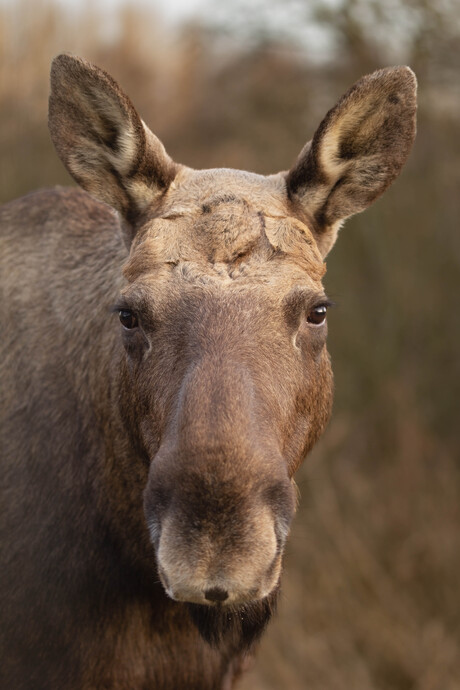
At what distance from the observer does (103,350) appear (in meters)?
5.53

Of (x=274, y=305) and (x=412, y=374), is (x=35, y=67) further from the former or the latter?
(x=274, y=305)

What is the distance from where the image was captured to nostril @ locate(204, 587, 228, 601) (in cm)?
387

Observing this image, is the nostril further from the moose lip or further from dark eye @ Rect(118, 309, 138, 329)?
dark eye @ Rect(118, 309, 138, 329)

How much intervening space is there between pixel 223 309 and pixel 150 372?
1.73 ft

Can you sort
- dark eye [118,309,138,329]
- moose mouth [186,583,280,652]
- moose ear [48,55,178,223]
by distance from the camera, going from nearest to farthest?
1. moose mouth [186,583,280,652]
2. dark eye [118,309,138,329]
3. moose ear [48,55,178,223]

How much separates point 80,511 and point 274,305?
1813mm

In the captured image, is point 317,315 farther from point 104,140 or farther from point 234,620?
point 104,140

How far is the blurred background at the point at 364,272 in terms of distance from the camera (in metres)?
13.4

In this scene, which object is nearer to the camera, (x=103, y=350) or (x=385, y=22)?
(x=103, y=350)

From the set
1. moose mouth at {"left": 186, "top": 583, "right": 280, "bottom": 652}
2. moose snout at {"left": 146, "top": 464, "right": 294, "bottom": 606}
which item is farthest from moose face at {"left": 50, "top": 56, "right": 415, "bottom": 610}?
moose mouth at {"left": 186, "top": 583, "right": 280, "bottom": 652}

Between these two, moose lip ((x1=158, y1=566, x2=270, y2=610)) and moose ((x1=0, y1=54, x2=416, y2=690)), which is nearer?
moose lip ((x1=158, y1=566, x2=270, y2=610))

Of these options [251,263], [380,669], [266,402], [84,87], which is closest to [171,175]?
[84,87]

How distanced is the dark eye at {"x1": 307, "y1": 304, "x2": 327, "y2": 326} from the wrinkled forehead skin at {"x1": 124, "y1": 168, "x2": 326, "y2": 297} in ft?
0.40

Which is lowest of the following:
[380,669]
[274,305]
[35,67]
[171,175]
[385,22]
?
[380,669]
